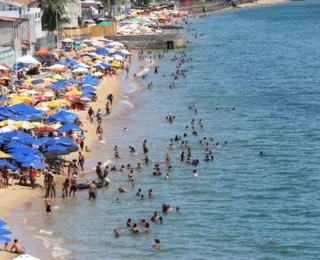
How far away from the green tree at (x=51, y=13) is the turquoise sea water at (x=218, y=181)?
1573 cm

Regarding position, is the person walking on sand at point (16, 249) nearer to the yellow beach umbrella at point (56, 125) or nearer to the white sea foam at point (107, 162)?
the yellow beach umbrella at point (56, 125)

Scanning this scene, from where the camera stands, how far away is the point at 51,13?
93.4 meters

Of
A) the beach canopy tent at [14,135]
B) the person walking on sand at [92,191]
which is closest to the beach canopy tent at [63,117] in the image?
the beach canopy tent at [14,135]

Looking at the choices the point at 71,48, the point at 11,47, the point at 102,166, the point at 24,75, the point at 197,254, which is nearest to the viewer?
the point at 197,254

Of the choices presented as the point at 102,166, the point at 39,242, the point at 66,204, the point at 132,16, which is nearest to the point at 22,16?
the point at 102,166

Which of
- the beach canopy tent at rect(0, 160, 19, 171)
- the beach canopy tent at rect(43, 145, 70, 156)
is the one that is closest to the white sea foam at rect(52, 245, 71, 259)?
the beach canopy tent at rect(0, 160, 19, 171)

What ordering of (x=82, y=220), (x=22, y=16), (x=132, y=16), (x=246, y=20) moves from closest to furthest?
(x=82, y=220), (x=22, y=16), (x=132, y=16), (x=246, y=20)

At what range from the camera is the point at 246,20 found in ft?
634

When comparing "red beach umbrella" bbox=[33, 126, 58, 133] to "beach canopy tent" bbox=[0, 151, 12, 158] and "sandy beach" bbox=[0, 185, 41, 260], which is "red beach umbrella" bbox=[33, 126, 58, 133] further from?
"sandy beach" bbox=[0, 185, 41, 260]

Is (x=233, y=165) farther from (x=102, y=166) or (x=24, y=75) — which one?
(x=24, y=75)

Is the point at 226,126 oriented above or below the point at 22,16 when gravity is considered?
below

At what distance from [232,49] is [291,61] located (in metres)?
17.1

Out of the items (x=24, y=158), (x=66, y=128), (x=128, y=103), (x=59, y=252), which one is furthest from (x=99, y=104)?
(x=59, y=252)

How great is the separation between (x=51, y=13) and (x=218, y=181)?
5408cm
